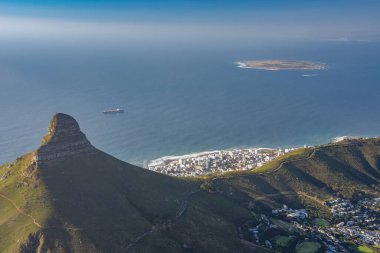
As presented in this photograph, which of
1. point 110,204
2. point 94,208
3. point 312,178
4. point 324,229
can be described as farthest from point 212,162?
point 94,208

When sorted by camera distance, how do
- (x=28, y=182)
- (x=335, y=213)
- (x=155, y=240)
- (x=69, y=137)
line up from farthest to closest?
(x=335, y=213), (x=69, y=137), (x=28, y=182), (x=155, y=240)

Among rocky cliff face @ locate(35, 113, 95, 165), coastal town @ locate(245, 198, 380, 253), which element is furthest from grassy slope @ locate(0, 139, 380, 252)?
coastal town @ locate(245, 198, 380, 253)

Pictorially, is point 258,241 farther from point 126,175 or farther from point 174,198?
point 126,175

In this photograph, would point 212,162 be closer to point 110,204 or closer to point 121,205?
point 121,205

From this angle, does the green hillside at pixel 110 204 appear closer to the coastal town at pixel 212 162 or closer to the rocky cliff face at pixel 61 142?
the rocky cliff face at pixel 61 142

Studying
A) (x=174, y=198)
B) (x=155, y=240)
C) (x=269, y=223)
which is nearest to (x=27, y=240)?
(x=155, y=240)
